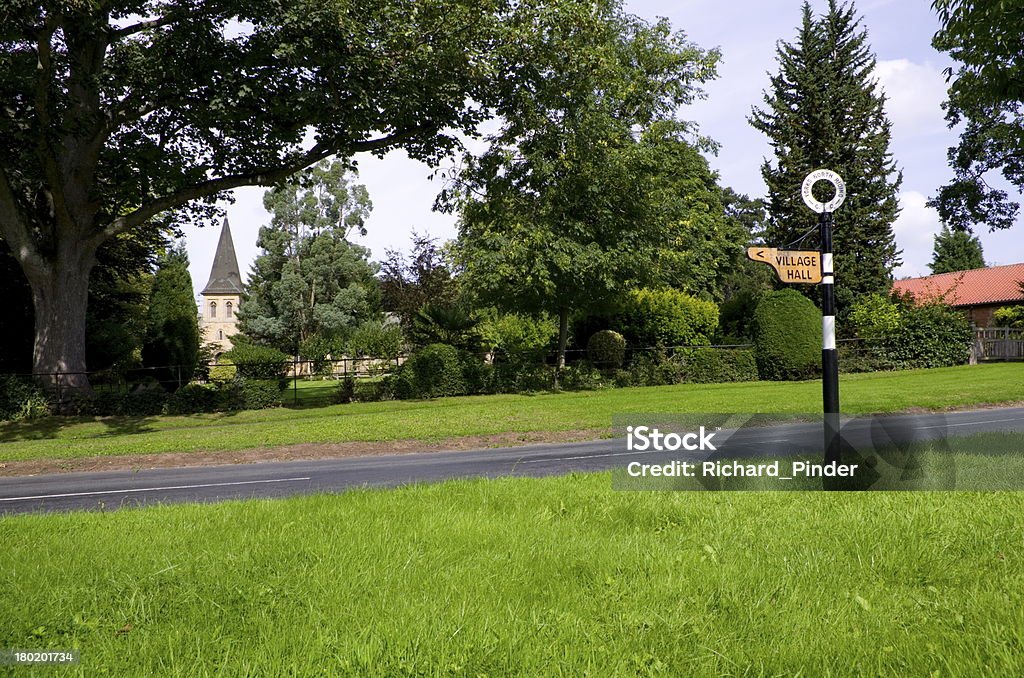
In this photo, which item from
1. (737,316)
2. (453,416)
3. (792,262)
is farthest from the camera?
(737,316)

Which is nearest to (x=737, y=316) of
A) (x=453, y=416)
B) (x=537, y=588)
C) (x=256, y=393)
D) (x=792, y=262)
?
(x=453, y=416)

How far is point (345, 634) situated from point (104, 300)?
29505 millimetres

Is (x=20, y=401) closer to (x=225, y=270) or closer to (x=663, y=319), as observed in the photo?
(x=663, y=319)

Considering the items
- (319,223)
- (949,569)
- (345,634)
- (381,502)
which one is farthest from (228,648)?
(319,223)

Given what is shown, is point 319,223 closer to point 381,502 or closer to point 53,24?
point 53,24

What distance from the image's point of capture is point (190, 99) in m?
18.0

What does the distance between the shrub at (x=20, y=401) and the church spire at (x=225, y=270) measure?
5850 centimetres

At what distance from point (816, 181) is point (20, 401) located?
2101 cm

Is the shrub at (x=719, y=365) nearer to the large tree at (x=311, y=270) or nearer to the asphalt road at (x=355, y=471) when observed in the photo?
the asphalt road at (x=355, y=471)

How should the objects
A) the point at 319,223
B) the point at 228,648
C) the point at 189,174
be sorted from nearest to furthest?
the point at 228,648 → the point at 189,174 → the point at 319,223

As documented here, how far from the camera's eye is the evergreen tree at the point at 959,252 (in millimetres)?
66375

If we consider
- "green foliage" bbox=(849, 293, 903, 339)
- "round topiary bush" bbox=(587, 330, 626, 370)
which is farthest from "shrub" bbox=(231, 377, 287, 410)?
"green foliage" bbox=(849, 293, 903, 339)

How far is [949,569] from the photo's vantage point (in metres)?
4.30

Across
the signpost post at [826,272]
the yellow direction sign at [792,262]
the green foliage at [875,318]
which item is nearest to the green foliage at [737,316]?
the green foliage at [875,318]
